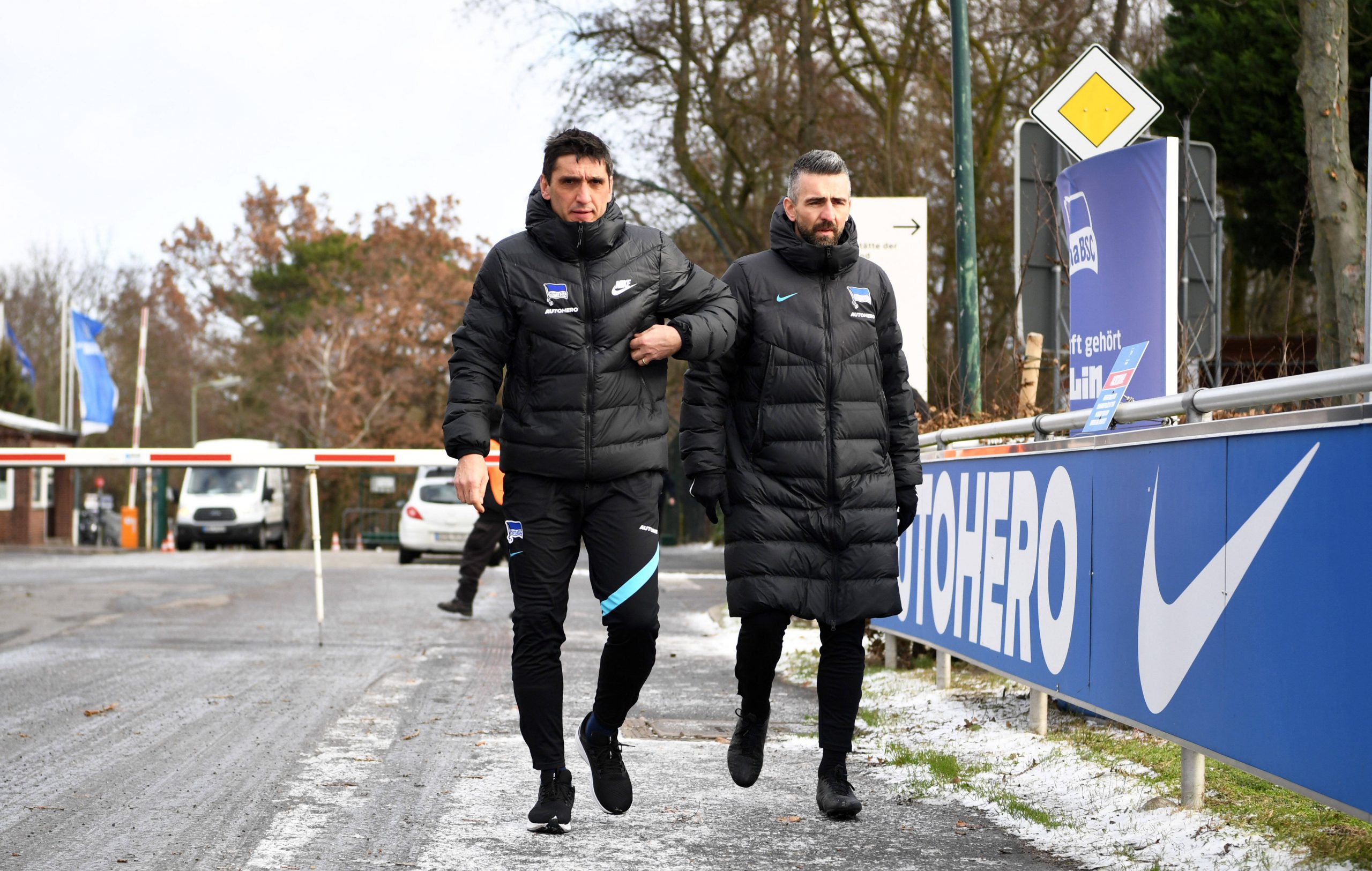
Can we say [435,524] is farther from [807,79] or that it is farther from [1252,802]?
[1252,802]

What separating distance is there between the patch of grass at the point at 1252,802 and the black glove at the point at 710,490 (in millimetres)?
1759

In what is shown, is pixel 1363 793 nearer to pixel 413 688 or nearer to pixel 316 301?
pixel 413 688

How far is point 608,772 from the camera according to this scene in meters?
4.84

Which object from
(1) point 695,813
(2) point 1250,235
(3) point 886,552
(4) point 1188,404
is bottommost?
(1) point 695,813

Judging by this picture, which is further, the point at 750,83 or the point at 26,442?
the point at 26,442

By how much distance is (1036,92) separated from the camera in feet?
88.1

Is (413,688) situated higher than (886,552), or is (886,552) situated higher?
(886,552)

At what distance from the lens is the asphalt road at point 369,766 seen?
446 cm

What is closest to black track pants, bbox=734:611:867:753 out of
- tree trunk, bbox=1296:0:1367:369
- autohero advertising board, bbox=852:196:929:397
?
tree trunk, bbox=1296:0:1367:369

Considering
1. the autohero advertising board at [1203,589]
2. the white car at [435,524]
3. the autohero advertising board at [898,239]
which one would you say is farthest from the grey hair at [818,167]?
the white car at [435,524]

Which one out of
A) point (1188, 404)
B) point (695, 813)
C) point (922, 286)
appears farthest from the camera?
point (922, 286)

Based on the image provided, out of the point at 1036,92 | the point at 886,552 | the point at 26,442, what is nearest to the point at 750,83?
the point at 1036,92

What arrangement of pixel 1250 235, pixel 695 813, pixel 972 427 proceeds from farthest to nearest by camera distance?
pixel 1250 235 < pixel 972 427 < pixel 695 813

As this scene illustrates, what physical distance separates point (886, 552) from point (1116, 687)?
0.90m
